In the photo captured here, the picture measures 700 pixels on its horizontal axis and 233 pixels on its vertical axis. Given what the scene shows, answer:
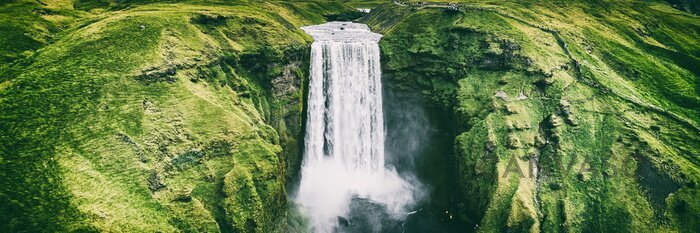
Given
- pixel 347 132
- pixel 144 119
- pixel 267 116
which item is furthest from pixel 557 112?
pixel 144 119

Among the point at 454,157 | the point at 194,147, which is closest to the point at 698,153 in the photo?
the point at 454,157

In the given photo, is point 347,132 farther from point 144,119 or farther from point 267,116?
point 144,119

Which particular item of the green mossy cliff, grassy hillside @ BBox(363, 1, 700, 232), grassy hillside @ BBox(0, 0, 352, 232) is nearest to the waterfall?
the green mossy cliff

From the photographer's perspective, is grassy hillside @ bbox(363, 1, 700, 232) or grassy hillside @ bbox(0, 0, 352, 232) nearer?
grassy hillside @ bbox(0, 0, 352, 232)

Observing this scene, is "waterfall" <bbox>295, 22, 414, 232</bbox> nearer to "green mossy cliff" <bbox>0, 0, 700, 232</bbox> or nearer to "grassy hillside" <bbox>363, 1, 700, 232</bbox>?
"green mossy cliff" <bbox>0, 0, 700, 232</bbox>

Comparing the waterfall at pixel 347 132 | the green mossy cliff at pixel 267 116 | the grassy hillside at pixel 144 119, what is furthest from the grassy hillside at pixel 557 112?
the grassy hillside at pixel 144 119

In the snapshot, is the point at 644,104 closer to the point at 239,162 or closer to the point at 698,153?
the point at 698,153
